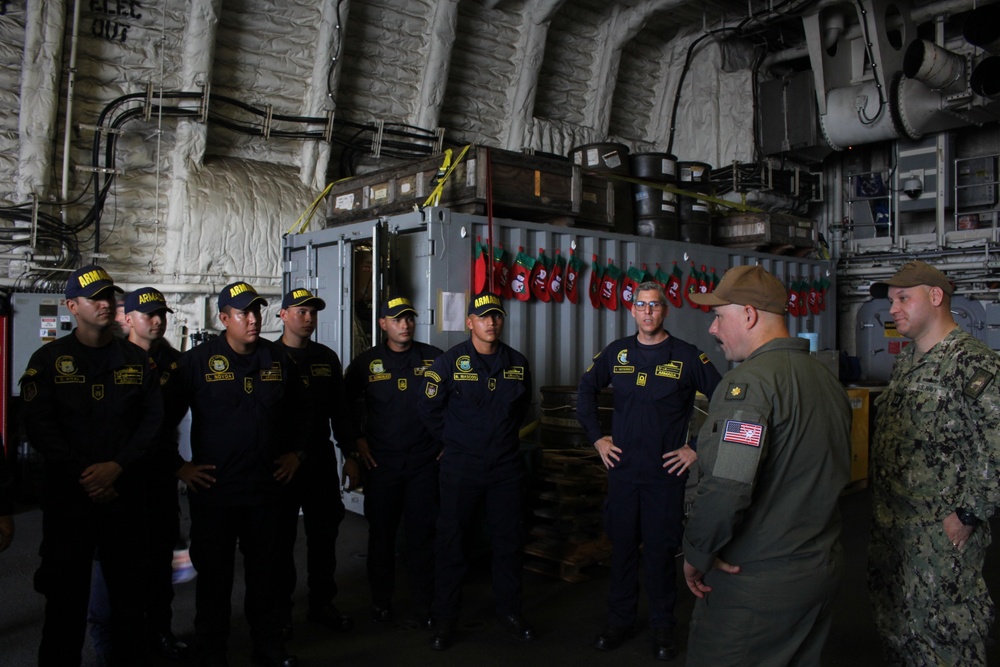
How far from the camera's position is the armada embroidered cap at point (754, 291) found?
227 cm

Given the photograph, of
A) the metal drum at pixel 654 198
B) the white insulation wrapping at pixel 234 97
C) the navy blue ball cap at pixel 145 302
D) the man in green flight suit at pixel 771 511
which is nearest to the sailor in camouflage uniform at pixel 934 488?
the man in green flight suit at pixel 771 511

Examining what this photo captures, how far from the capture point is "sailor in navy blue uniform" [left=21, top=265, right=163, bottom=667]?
3.01m

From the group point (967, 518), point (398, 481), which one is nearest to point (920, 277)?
point (967, 518)

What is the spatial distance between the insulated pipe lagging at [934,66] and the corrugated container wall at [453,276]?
9.66 feet

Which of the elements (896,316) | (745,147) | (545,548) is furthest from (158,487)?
(745,147)

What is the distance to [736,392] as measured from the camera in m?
2.16

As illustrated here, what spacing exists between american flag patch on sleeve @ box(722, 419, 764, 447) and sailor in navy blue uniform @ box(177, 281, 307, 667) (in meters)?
2.22

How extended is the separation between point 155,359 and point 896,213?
28.5 ft

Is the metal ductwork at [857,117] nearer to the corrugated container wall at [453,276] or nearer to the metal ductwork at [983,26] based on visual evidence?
the metal ductwork at [983,26]

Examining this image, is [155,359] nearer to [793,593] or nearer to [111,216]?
[793,593]

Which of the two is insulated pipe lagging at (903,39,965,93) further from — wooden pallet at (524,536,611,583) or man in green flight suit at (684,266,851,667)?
man in green flight suit at (684,266,851,667)

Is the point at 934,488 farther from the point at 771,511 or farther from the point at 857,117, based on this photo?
the point at 857,117

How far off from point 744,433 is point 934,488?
1.26 meters

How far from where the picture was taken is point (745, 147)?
32.3 ft
